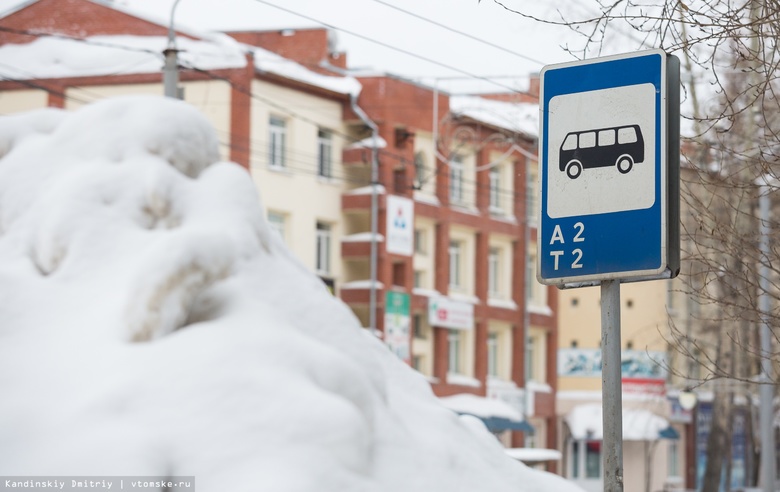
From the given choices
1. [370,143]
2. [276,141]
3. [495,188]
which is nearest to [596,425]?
[495,188]

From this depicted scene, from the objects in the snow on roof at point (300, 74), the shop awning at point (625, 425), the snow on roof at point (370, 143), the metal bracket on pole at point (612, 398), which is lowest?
the shop awning at point (625, 425)

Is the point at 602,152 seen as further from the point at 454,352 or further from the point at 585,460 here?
the point at 585,460

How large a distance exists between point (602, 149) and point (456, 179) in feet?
145

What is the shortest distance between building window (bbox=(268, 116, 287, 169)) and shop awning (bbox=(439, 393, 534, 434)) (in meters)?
8.54

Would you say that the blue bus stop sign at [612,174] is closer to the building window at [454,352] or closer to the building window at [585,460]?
the building window at [454,352]

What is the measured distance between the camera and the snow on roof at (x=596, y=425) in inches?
2158

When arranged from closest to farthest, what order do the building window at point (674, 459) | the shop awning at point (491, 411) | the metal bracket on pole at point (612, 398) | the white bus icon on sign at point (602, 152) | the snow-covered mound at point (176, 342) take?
the metal bracket on pole at point (612, 398)
the white bus icon on sign at point (602, 152)
the snow-covered mound at point (176, 342)
the shop awning at point (491, 411)
the building window at point (674, 459)

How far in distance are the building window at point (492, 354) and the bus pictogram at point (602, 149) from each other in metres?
46.9

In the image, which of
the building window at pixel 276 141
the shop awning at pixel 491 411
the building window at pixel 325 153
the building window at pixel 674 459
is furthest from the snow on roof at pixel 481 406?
the building window at pixel 674 459

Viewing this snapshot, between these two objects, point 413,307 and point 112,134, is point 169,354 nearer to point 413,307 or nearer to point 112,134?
point 112,134

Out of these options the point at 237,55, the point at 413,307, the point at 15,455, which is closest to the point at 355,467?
the point at 15,455

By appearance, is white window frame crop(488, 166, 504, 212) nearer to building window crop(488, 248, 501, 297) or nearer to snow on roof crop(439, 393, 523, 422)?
building window crop(488, 248, 501, 297)

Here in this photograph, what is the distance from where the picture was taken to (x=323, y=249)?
1789 inches

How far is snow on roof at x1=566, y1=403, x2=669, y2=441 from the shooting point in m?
54.8
